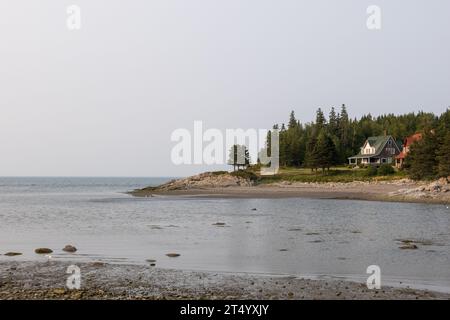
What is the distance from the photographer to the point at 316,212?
51.9 m

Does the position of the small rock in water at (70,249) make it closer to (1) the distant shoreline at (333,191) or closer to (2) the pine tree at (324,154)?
(1) the distant shoreline at (333,191)

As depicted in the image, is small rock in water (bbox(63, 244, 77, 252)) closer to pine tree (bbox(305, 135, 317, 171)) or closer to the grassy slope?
the grassy slope

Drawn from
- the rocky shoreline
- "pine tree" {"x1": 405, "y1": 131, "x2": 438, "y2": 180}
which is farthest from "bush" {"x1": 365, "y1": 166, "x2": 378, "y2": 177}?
"pine tree" {"x1": 405, "y1": 131, "x2": 438, "y2": 180}

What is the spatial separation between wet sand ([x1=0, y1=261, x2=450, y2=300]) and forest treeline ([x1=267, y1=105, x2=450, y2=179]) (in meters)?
57.4

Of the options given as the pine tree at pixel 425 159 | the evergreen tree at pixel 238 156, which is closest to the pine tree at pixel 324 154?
the pine tree at pixel 425 159

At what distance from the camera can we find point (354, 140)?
447 feet

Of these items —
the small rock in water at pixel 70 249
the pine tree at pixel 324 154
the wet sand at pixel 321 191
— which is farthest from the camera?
the pine tree at pixel 324 154

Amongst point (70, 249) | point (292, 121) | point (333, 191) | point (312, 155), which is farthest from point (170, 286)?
point (292, 121)

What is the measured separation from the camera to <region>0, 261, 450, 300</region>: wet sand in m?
15.5

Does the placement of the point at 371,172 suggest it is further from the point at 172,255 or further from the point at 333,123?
the point at 172,255

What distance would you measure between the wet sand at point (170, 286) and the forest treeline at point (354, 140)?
57.4m

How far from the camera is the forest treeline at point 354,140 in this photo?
75250 millimetres

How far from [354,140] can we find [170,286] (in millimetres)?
125895
